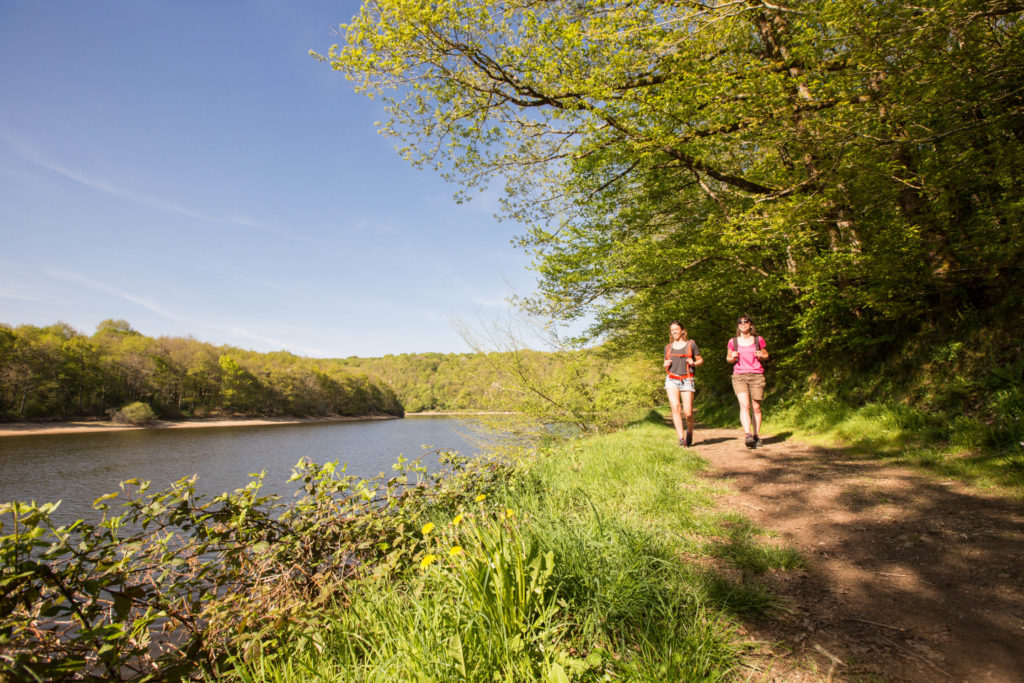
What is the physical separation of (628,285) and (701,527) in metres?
7.43

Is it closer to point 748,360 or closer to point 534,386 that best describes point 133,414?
point 534,386

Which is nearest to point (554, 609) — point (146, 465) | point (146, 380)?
point (146, 465)

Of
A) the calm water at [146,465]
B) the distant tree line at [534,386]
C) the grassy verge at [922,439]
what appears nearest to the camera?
the grassy verge at [922,439]

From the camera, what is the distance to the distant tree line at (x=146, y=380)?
50594mm

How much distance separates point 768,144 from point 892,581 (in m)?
6.74

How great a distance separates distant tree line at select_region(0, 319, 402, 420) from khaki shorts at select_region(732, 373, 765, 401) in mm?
71133

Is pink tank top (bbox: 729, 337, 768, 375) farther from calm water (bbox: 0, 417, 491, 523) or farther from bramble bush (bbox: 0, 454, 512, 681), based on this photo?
calm water (bbox: 0, 417, 491, 523)

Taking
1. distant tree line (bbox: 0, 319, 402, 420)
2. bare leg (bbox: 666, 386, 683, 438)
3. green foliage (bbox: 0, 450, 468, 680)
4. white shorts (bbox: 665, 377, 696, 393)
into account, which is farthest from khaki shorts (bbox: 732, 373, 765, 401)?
distant tree line (bbox: 0, 319, 402, 420)

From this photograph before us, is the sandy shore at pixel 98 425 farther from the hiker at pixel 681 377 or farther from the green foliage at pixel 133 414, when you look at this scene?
the hiker at pixel 681 377

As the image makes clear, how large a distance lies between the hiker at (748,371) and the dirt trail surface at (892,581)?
2.26 metres

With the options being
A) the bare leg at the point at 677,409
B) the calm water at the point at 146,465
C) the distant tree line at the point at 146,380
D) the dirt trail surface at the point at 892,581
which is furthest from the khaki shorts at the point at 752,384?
the distant tree line at the point at 146,380

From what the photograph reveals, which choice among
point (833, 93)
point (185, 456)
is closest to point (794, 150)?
point (833, 93)

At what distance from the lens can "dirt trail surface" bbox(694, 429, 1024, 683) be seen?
1688 mm

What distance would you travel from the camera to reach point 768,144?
6.96 m
